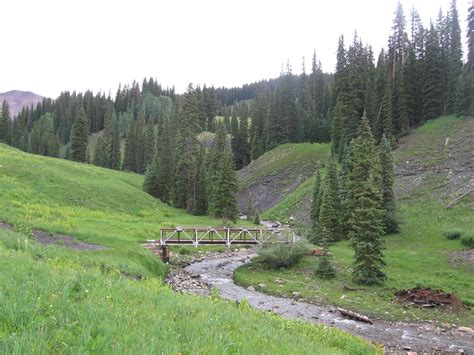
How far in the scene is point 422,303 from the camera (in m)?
24.9

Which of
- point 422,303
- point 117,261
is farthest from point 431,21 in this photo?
point 117,261

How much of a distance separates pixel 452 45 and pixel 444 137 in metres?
33.7

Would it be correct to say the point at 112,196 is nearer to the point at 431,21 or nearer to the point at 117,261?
the point at 117,261

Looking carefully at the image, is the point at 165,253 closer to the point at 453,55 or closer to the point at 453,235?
the point at 453,235

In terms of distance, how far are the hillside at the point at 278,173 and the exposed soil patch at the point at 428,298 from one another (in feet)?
193

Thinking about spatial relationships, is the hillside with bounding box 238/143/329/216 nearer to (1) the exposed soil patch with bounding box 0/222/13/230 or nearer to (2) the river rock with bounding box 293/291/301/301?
(2) the river rock with bounding box 293/291/301/301

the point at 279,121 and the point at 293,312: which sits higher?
the point at 279,121

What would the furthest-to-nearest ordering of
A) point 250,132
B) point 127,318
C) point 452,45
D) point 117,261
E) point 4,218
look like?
point 250,132 → point 452,45 → point 4,218 → point 117,261 → point 127,318

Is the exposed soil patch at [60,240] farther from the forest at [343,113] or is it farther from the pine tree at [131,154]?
the pine tree at [131,154]

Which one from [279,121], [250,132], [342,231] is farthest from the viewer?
[250,132]

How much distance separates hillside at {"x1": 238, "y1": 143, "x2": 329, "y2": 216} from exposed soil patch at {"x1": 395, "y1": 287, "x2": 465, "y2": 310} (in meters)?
58.8

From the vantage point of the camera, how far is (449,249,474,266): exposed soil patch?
107 feet

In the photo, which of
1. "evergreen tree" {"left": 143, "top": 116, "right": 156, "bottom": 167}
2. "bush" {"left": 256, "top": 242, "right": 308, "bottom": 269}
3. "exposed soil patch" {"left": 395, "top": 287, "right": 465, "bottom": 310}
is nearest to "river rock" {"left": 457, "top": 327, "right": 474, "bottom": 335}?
"exposed soil patch" {"left": 395, "top": 287, "right": 465, "bottom": 310}

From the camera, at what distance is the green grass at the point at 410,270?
24812mm
